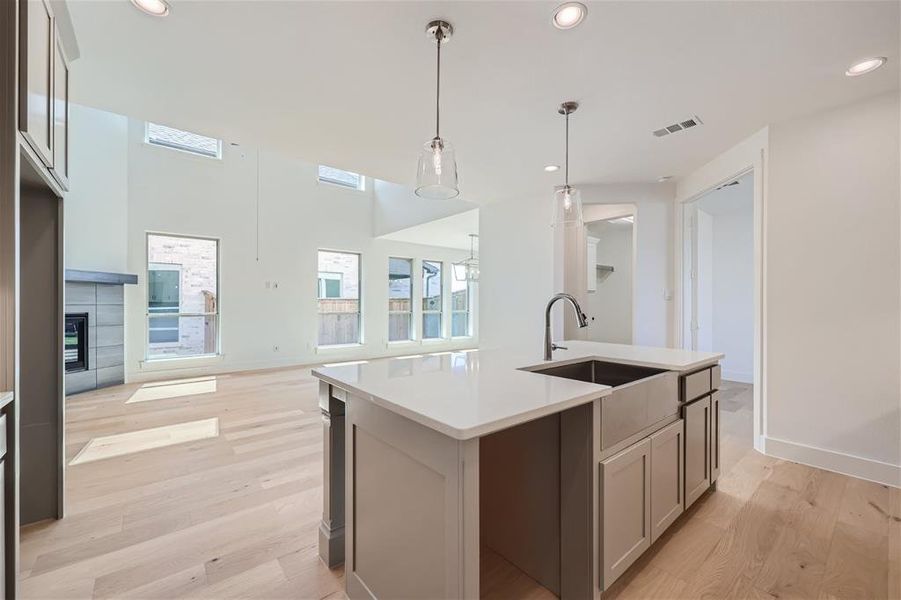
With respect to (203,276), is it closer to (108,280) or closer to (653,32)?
(108,280)

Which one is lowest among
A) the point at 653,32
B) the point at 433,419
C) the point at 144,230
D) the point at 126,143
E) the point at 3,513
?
the point at 3,513

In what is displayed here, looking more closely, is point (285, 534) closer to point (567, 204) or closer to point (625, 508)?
point (625, 508)

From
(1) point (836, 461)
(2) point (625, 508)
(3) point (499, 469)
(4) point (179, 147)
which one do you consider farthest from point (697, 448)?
(4) point (179, 147)

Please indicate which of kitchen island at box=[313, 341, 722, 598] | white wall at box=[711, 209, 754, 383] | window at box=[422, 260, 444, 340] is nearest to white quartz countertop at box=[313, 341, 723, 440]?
kitchen island at box=[313, 341, 722, 598]

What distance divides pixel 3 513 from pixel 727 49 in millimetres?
3695

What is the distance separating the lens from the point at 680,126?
3.04 meters

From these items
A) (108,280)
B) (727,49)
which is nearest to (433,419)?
(727,49)

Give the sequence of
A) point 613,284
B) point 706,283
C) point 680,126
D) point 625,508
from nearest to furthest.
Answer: point 625,508 < point 680,126 < point 706,283 < point 613,284

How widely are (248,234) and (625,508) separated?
6.76 metres

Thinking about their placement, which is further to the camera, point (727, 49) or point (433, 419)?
point (727, 49)

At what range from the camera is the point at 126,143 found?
5445mm

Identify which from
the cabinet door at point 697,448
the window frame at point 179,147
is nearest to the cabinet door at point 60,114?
the cabinet door at point 697,448

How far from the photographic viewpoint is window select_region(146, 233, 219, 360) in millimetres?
5805

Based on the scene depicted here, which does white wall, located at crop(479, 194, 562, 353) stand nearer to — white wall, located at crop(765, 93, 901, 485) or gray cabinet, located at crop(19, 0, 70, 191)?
white wall, located at crop(765, 93, 901, 485)
